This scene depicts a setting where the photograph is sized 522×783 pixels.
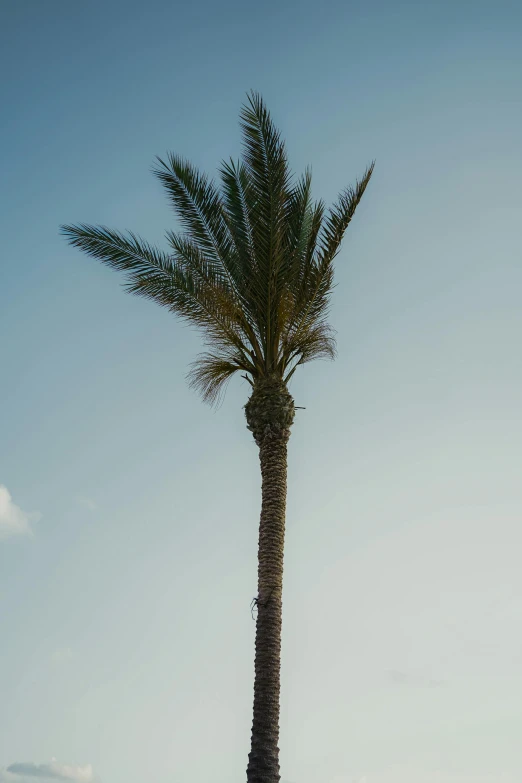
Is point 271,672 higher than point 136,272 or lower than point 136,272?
lower

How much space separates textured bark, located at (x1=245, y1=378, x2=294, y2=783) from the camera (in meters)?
12.0

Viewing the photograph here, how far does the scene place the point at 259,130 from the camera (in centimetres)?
1421

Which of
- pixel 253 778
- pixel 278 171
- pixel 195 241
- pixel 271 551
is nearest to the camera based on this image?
pixel 253 778

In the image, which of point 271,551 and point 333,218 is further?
A: point 333,218

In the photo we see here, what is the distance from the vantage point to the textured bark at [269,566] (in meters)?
12.0

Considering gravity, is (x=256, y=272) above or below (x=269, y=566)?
above

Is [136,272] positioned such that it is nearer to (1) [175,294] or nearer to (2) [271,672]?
(1) [175,294]

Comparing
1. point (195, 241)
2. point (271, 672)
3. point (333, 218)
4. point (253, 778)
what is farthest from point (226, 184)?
point (253, 778)

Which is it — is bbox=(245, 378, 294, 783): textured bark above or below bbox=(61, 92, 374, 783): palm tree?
below

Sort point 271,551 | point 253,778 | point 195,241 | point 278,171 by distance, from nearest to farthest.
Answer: point 253,778, point 271,551, point 278,171, point 195,241

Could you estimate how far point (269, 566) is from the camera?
13188mm

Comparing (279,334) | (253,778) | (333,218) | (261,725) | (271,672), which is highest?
(333,218)

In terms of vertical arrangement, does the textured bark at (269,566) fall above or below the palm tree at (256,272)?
below

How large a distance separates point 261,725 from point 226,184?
10.1 meters
